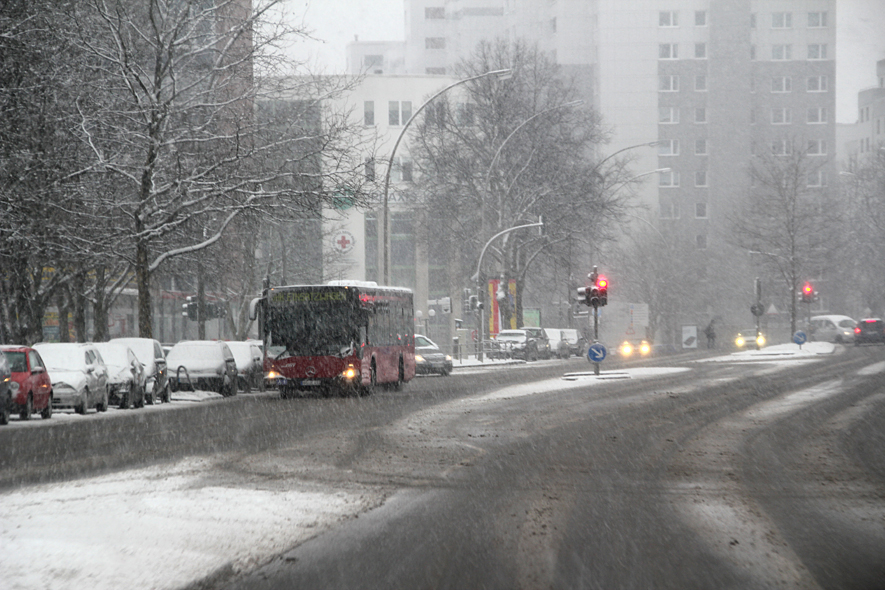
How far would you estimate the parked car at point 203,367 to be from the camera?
33500 millimetres

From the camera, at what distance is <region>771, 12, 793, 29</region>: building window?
110 m

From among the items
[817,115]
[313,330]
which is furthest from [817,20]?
[313,330]

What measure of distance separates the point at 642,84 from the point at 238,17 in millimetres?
76479

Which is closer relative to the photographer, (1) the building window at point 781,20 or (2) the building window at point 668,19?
(2) the building window at point 668,19

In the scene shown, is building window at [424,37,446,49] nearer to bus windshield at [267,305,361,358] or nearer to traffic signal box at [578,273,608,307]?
traffic signal box at [578,273,608,307]

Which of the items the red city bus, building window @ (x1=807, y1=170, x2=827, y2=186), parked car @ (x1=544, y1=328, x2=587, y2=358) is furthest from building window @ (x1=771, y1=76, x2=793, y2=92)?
the red city bus

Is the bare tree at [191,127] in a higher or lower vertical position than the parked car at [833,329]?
higher

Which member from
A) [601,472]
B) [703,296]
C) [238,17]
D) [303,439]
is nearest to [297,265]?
[238,17]

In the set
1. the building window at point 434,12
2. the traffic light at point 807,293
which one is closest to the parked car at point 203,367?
the traffic light at point 807,293

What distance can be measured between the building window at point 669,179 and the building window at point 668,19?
42.4ft

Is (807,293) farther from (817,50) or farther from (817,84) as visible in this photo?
(817,50)

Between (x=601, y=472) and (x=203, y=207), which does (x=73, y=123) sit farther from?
(x=601, y=472)

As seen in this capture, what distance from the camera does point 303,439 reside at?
1766cm

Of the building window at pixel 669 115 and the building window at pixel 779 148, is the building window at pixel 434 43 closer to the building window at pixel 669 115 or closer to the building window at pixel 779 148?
the building window at pixel 669 115
